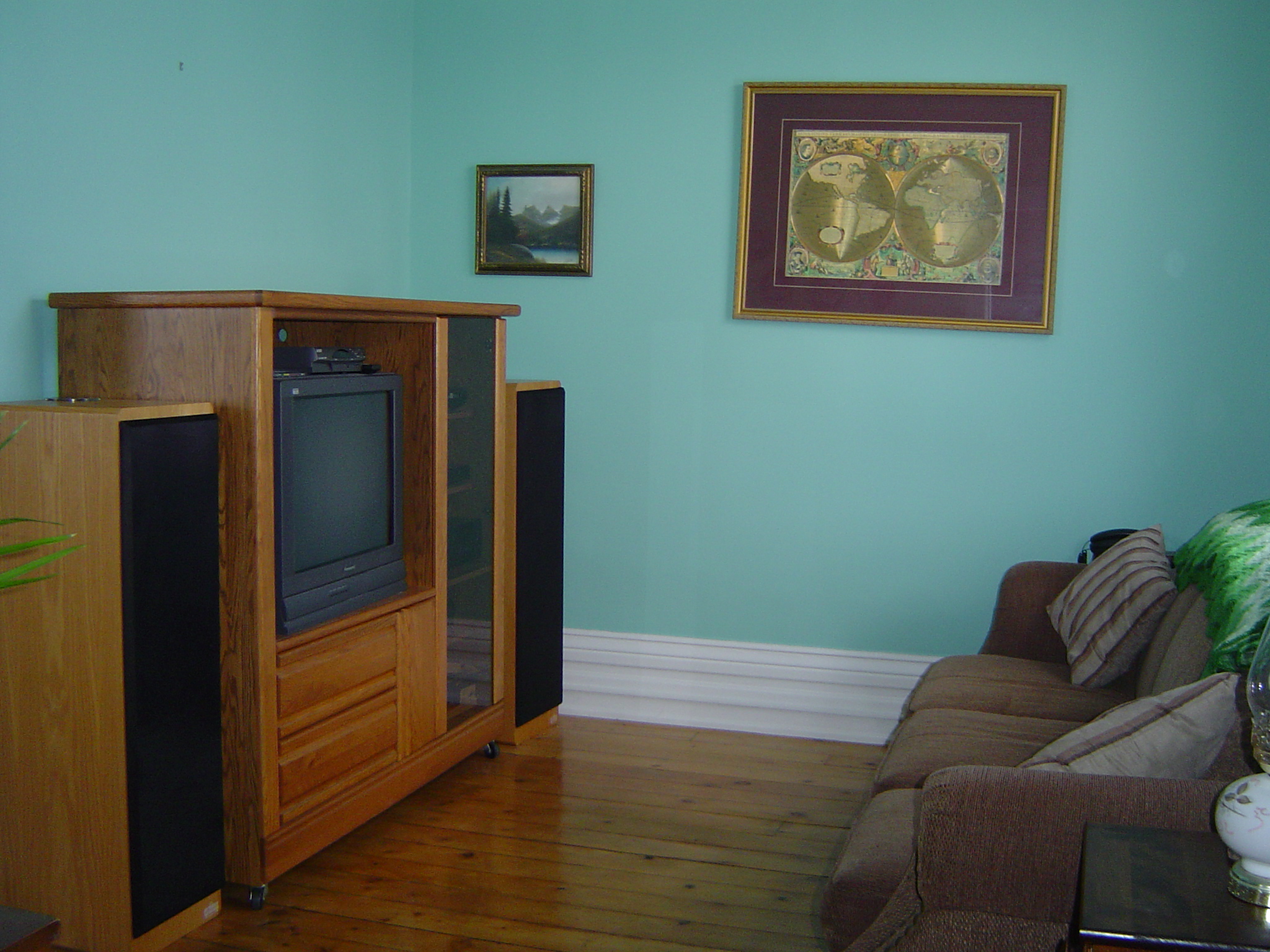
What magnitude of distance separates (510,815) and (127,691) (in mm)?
1234

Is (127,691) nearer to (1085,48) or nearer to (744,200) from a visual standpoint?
(744,200)

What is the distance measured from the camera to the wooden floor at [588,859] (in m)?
2.52

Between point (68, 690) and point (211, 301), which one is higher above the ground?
point (211, 301)

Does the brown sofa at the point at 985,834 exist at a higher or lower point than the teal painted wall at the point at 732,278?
lower

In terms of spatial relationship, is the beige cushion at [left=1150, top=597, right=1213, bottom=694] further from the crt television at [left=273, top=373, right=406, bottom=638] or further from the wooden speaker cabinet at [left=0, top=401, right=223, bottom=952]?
the wooden speaker cabinet at [left=0, top=401, right=223, bottom=952]

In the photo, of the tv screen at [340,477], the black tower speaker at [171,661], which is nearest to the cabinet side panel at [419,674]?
the tv screen at [340,477]

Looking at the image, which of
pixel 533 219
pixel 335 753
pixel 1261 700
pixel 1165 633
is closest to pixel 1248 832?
pixel 1261 700

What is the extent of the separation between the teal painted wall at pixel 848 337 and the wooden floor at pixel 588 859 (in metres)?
0.59

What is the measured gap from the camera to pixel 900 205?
3.72 meters

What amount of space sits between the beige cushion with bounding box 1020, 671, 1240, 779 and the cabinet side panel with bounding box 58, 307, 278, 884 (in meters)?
1.60

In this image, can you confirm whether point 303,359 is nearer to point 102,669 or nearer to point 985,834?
point 102,669

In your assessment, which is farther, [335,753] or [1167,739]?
[335,753]

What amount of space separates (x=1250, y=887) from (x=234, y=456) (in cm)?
200

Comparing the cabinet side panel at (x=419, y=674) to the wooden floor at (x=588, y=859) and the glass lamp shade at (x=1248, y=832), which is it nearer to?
the wooden floor at (x=588, y=859)
